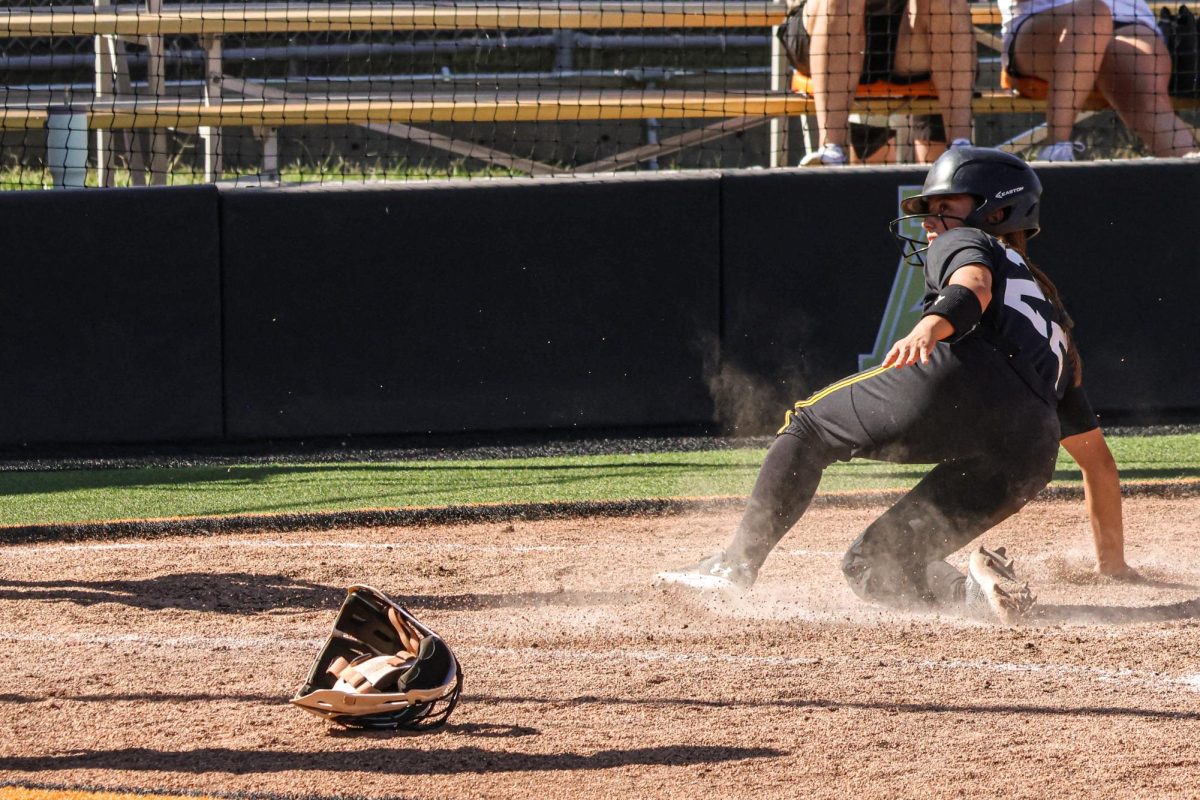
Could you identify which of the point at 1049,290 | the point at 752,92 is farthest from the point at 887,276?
the point at 1049,290

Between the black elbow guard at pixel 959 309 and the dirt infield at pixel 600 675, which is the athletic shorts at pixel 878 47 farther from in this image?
the black elbow guard at pixel 959 309

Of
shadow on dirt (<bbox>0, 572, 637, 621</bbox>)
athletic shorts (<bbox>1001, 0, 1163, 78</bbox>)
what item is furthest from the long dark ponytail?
athletic shorts (<bbox>1001, 0, 1163, 78</bbox>)

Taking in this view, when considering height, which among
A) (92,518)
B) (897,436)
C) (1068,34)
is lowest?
(92,518)

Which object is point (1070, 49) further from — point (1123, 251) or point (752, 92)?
point (752, 92)

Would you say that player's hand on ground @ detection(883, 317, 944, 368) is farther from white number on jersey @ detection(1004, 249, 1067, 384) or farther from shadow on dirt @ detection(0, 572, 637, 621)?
shadow on dirt @ detection(0, 572, 637, 621)

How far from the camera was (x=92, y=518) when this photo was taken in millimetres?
6379

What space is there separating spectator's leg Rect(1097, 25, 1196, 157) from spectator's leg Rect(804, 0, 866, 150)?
162 cm

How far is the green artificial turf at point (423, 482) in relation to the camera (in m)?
6.71

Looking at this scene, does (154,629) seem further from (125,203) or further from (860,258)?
(860,258)

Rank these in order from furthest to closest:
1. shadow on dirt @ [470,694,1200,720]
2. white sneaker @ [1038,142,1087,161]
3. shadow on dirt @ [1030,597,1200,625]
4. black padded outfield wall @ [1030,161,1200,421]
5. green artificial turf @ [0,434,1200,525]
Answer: white sneaker @ [1038,142,1087,161] → black padded outfield wall @ [1030,161,1200,421] → green artificial turf @ [0,434,1200,525] → shadow on dirt @ [1030,597,1200,625] → shadow on dirt @ [470,694,1200,720]

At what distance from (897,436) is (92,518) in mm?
3621

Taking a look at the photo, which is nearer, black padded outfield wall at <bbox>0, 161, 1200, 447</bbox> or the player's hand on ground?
the player's hand on ground

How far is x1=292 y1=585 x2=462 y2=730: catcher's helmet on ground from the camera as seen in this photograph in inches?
142

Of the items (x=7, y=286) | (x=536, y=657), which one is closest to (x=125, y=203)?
(x=7, y=286)
